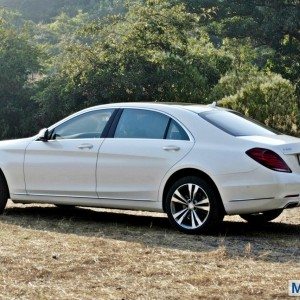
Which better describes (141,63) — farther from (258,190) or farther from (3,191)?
(258,190)

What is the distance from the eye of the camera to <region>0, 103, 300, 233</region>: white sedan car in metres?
9.70

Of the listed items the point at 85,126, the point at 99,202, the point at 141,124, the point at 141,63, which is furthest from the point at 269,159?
the point at 141,63

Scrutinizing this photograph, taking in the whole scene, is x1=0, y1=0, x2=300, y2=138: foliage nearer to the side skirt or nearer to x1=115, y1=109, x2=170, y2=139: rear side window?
the side skirt

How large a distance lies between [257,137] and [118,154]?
1701 millimetres

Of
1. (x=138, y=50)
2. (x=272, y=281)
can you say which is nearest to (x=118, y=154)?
(x=272, y=281)

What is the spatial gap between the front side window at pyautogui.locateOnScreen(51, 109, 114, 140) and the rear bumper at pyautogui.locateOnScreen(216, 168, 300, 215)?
195 centimetres

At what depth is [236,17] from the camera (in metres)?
44.9

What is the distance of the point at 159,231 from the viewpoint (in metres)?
10.4

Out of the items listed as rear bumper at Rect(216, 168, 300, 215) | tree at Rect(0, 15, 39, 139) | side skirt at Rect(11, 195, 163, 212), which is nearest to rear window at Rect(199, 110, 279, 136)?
rear bumper at Rect(216, 168, 300, 215)

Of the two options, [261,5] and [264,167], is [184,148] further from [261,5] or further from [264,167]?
[261,5]

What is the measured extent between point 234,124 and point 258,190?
1.06 m

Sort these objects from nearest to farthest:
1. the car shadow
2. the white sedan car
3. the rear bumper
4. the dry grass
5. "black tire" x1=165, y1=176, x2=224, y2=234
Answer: the dry grass
the car shadow
the rear bumper
the white sedan car
"black tire" x1=165, y1=176, x2=224, y2=234

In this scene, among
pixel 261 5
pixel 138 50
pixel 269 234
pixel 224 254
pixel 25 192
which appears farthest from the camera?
pixel 261 5

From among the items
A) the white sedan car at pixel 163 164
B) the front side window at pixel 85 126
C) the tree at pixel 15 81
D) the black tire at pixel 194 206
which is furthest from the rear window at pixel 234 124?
the tree at pixel 15 81
